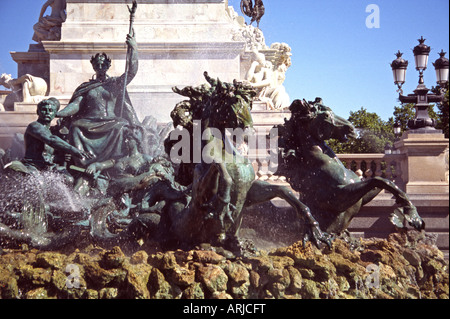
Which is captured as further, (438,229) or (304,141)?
(438,229)

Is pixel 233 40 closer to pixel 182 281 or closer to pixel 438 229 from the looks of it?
pixel 438 229

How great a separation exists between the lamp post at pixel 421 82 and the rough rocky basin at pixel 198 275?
542 cm

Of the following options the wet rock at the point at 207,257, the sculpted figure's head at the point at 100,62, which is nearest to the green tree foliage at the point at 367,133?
the sculpted figure's head at the point at 100,62

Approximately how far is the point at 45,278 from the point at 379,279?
3.44 metres

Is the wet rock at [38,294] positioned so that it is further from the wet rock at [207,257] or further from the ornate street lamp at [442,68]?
the ornate street lamp at [442,68]

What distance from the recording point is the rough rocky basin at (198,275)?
587 cm

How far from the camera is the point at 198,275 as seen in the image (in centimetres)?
589

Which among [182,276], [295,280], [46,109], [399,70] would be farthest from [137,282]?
Result: [399,70]

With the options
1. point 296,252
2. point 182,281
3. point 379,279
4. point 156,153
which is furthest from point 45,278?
point 156,153

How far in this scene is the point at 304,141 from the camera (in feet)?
25.7

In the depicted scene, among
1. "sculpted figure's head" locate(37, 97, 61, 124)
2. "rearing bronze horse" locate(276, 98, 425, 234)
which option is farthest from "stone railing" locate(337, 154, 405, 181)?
"sculpted figure's head" locate(37, 97, 61, 124)
